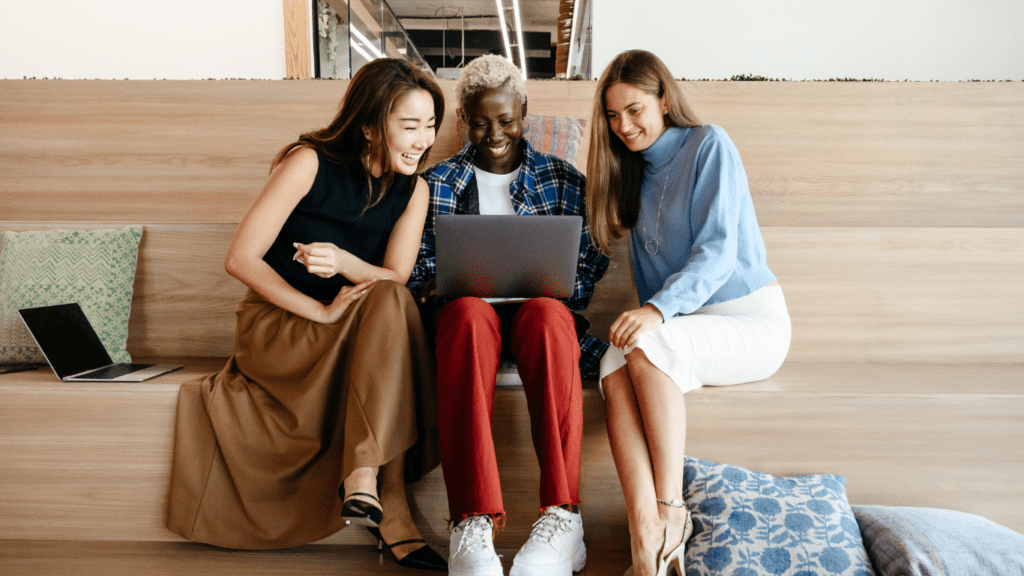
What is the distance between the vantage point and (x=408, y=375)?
118 centimetres

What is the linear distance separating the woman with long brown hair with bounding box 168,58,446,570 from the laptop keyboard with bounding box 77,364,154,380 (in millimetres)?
257

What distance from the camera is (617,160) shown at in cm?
150

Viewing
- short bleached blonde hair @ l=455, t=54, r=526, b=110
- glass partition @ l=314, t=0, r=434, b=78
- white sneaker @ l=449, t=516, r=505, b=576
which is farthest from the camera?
glass partition @ l=314, t=0, r=434, b=78

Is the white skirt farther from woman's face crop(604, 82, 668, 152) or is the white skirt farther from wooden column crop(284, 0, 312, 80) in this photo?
wooden column crop(284, 0, 312, 80)

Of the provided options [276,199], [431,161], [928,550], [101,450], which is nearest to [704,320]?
[928,550]

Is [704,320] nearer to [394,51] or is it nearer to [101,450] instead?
[101,450]

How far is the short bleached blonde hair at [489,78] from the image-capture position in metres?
1.50

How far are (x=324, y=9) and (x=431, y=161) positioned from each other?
104 inches

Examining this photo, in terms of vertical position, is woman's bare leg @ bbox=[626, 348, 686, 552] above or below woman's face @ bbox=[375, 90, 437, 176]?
below

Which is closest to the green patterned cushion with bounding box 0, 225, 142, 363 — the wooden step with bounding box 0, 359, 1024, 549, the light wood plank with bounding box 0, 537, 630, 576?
the wooden step with bounding box 0, 359, 1024, 549

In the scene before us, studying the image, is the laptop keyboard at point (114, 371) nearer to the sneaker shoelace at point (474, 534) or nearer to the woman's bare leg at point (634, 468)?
the sneaker shoelace at point (474, 534)

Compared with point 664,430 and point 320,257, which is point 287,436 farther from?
point 664,430

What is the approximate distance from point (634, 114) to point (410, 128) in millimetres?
497

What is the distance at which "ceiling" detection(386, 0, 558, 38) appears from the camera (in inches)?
300
